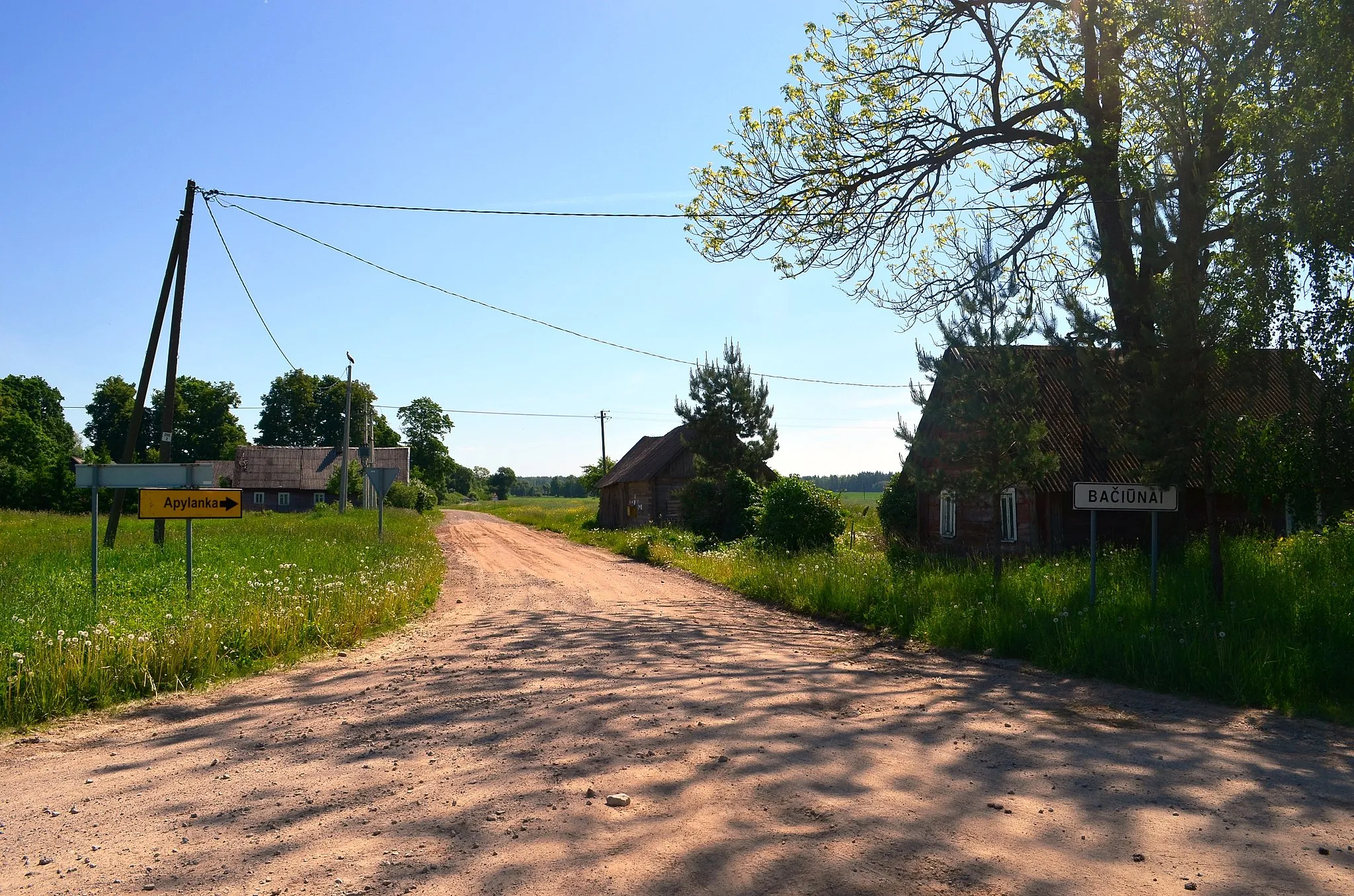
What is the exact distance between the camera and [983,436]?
536 inches

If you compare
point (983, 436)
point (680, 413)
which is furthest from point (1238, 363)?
point (680, 413)

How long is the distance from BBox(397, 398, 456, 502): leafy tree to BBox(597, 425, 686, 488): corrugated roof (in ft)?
192

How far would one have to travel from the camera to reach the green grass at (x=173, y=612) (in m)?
7.73

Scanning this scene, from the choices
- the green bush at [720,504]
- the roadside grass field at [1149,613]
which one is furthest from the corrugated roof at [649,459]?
the roadside grass field at [1149,613]

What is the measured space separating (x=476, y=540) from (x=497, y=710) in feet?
96.5

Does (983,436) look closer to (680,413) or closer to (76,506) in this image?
(680,413)

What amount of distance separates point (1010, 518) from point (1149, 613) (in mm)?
12487

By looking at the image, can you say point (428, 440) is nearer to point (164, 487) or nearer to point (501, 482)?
point (501, 482)

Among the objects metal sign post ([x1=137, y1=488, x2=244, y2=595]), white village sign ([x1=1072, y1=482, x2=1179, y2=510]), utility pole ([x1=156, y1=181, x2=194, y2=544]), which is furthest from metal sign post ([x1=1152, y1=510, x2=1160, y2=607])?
utility pole ([x1=156, y1=181, x2=194, y2=544])

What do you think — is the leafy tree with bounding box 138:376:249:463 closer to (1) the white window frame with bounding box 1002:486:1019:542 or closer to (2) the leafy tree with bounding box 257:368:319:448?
(2) the leafy tree with bounding box 257:368:319:448

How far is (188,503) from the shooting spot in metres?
10.7

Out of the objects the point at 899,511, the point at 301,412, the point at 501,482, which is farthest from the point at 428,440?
the point at 899,511

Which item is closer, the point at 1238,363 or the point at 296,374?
the point at 1238,363

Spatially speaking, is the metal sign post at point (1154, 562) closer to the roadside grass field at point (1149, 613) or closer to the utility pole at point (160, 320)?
the roadside grass field at point (1149, 613)
